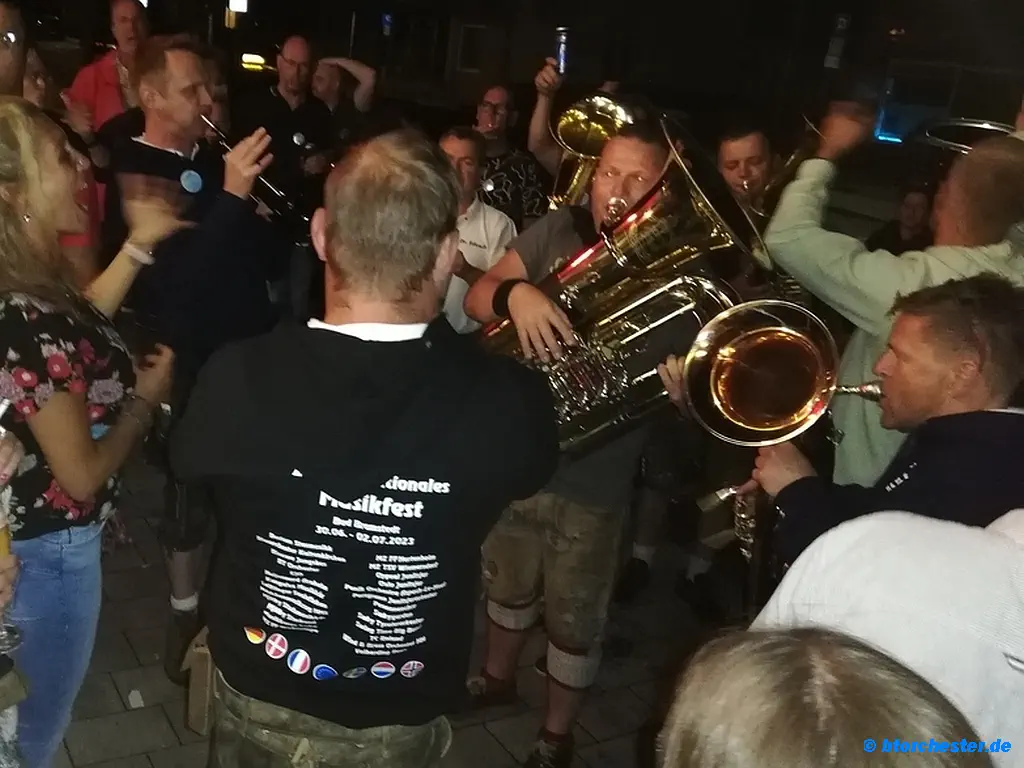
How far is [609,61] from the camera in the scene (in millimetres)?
13508

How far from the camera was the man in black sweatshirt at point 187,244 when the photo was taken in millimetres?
2607

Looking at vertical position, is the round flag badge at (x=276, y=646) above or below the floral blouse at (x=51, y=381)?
below

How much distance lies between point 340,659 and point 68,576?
70 cm

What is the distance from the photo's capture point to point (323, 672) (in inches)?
63.7

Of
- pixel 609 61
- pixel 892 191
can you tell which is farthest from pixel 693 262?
pixel 609 61

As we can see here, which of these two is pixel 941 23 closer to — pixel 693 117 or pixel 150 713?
pixel 693 117

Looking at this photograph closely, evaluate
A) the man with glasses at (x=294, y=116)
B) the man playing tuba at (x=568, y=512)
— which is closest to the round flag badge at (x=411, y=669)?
the man playing tuba at (x=568, y=512)

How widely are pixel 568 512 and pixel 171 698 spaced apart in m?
1.46

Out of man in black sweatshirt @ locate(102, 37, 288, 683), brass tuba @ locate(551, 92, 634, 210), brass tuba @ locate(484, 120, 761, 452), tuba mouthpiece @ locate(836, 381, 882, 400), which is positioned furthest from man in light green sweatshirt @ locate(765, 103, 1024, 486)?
man in black sweatshirt @ locate(102, 37, 288, 683)

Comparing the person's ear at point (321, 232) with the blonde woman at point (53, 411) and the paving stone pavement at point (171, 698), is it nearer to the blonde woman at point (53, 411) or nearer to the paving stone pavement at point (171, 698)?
the blonde woman at point (53, 411)

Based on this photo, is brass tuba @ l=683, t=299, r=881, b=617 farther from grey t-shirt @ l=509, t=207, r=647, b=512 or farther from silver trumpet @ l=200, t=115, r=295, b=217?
silver trumpet @ l=200, t=115, r=295, b=217

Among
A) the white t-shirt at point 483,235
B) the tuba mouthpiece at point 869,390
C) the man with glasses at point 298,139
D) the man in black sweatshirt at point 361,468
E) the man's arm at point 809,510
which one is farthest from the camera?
the man with glasses at point 298,139

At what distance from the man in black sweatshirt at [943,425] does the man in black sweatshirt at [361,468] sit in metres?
0.62

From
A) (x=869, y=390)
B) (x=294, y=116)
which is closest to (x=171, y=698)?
(x=869, y=390)
